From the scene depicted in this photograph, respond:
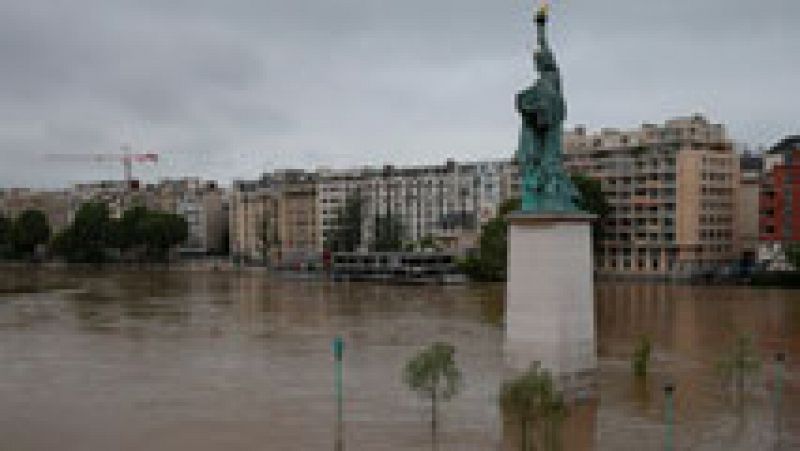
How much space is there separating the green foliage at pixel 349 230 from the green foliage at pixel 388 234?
2731 millimetres

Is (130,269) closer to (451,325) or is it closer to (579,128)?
(579,128)

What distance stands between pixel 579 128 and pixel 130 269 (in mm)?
64490

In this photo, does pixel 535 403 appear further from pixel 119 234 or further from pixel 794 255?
pixel 119 234

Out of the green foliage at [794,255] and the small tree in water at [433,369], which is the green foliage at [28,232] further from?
the small tree in water at [433,369]

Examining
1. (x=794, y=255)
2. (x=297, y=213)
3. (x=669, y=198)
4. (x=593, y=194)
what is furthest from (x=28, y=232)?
(x=794, y=255)

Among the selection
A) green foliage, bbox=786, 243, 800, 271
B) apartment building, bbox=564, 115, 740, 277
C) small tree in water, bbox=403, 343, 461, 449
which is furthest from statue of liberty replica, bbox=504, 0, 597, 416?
apartment building, bbox=564, 115, 740, 277

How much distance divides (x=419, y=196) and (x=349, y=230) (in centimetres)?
1041

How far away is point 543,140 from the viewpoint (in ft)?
95.1

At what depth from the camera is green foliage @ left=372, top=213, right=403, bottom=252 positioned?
13150 cm

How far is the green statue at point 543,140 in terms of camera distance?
28000 mm

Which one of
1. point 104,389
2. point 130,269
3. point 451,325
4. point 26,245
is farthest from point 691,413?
point 26,245

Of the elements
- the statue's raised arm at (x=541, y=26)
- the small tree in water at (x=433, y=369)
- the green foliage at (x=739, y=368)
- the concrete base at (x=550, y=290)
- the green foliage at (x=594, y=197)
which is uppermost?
the statue's raised arm at (x=541, y=26)

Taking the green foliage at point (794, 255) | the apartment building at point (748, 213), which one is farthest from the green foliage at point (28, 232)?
the green foliage at point (794, 255)

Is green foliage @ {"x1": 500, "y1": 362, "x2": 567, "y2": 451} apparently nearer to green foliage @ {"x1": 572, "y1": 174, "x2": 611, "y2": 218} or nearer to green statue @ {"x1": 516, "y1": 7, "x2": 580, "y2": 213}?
green statue @ {"x1": 516, "y1": 7, "x2": 580, "y2": 213}
